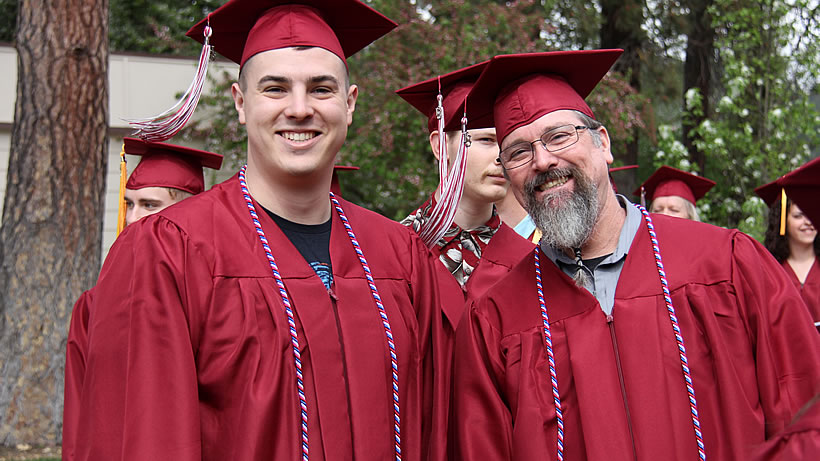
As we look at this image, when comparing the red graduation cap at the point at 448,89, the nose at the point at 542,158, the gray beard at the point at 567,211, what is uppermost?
the red graduation cap at the point at 448,89

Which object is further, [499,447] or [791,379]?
[499,447]

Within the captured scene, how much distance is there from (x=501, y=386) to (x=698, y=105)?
10.2 metres

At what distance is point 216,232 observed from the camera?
2.58 meters

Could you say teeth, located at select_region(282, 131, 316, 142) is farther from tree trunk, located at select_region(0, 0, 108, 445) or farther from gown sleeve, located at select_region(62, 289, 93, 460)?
tree trunk, located at select_region(0, 0, 108, 445)

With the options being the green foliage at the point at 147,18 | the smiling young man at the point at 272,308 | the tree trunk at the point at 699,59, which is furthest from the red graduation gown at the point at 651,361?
the green foliage at the point at 147,18

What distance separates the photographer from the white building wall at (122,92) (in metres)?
10.8

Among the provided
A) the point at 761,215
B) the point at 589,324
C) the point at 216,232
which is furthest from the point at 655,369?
the point at 761,215

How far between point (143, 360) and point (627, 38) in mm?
13440

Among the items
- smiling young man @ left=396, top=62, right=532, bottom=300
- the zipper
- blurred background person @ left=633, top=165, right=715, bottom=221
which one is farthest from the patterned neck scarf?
blurred background person @ left=633, top=165, right=715, bottom=221

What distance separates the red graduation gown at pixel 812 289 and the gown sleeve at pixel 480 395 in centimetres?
366

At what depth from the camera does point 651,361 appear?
259 centimetres

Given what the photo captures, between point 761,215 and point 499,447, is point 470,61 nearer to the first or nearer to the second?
point 761,215

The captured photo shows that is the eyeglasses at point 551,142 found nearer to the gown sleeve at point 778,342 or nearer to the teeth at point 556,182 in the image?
the teeth at point 556,182

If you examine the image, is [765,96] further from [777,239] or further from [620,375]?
[620,375]
